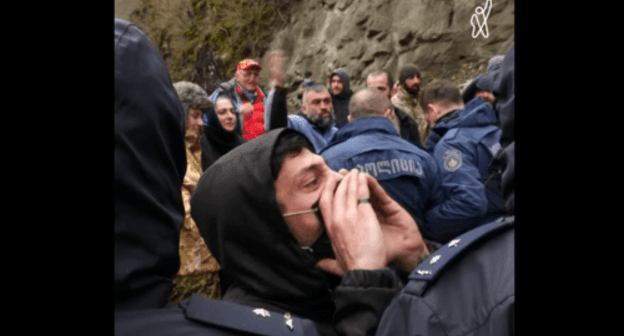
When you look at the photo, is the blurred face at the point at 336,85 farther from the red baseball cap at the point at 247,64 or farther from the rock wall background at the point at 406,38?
the red baseball cap at the point at 247,64

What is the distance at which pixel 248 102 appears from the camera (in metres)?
3.77

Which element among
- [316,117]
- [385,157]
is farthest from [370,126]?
[316,117]

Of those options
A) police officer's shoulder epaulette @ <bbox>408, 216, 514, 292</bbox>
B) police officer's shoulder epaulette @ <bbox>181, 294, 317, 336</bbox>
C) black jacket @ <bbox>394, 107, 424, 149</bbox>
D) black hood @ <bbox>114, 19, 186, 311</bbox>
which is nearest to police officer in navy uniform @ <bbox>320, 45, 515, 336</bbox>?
police officer's shoulder epaulette @ <bbox>408, 216, 514, 292</bbox>

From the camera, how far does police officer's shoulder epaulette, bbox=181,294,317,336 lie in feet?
3.62

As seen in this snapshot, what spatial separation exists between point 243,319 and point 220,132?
2.32 metres

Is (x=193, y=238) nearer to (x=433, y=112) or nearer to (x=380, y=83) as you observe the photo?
(x=433, y=112)

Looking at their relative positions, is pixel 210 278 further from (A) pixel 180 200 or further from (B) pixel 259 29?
(A) pixel 180 200

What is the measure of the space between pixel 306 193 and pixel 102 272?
82 cm

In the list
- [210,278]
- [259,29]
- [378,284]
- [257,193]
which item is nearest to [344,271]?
[378,284]

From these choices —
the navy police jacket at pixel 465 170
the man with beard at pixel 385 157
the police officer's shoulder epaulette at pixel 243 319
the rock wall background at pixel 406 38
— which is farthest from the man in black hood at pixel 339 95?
the police officer's shoulder epaulette at pixel 243 319

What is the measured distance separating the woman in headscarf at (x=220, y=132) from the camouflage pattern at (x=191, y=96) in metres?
0.41

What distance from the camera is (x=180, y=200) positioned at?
1095 mm

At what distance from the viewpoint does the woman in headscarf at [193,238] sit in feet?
8.82

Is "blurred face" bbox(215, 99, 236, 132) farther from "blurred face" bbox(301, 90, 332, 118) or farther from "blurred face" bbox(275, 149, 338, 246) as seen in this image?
"blurred face" bbox(275, 149, 338, 246)
